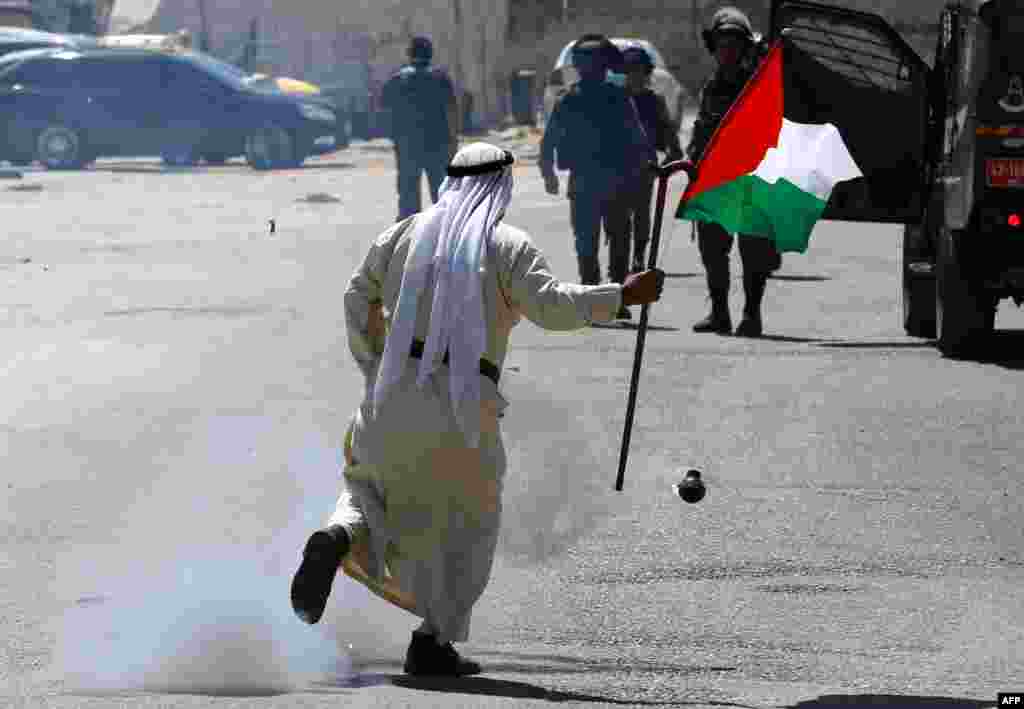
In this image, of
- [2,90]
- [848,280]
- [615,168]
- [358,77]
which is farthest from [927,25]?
[615,168]

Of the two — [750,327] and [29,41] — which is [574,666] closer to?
[750,327]

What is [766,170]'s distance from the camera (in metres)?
9.31

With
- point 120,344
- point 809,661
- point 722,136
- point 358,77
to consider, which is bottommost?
point 358,77

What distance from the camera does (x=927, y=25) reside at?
5450 cm

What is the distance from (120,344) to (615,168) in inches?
149

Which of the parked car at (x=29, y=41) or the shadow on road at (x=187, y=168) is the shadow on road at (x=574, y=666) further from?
the parked car at (x=29, y=41)

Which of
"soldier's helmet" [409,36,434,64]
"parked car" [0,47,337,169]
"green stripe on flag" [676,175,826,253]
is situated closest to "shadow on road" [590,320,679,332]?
"green stripe on flag" [676,175,826,253]

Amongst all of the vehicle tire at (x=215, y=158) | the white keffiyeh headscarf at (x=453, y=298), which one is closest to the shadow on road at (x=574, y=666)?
the white keffiyeh headscarf at (x=453, y=298)

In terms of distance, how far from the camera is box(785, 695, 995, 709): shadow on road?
21.0 feet

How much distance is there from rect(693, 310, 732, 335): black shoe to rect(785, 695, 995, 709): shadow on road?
30.6ft

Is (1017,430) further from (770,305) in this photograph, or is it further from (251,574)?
(770,305)

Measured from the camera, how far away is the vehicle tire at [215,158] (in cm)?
3897

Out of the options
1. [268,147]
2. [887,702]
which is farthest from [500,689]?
[268,147]

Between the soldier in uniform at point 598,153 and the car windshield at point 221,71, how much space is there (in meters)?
21.5
